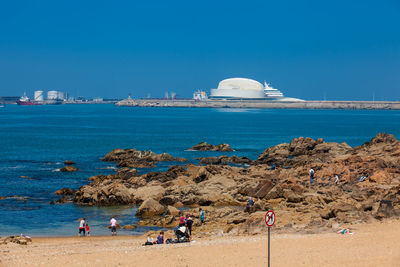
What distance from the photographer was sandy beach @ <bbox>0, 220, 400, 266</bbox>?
1258 cm

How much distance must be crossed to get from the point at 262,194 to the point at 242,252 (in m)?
10.1

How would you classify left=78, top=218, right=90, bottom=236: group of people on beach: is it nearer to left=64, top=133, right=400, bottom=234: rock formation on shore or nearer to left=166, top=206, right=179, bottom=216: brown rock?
left=64, top=133, right=400, bottom=234: rock formation on shore

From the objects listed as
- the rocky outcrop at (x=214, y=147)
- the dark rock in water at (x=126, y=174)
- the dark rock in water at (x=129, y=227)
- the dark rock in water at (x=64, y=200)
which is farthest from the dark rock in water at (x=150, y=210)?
the rocky outcrop at (x=214, y=147)

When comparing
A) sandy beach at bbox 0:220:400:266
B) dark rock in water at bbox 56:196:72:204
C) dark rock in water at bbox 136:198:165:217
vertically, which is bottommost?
dark rock in water at bbox 56:196:72:204

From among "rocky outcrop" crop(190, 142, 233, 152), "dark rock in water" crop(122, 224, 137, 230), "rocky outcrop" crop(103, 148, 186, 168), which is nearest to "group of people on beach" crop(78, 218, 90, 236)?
"dark rock in water" crop(122, 224, 137, 230)

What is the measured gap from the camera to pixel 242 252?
44.5 ft

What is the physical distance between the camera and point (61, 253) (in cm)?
1413

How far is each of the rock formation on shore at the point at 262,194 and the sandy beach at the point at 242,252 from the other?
1.82m

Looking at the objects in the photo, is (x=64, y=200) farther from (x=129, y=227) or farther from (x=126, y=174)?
(x=129, y=227)

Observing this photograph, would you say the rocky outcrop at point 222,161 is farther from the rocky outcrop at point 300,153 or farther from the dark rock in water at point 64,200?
the dark rock in water at point 64,200

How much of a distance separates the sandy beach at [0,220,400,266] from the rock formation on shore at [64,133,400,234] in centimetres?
182

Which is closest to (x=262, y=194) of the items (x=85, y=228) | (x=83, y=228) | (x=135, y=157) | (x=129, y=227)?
(x=129, y=227)

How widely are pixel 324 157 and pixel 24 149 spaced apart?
28.5 meters

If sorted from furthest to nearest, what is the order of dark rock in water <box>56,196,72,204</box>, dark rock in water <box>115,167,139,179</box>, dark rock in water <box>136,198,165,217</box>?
dark rock in water <box>115,167,139,179</box> < dark rock in water <box>56,196,72,204</box> < dark rock in water <box>136,198,165,217</box>
